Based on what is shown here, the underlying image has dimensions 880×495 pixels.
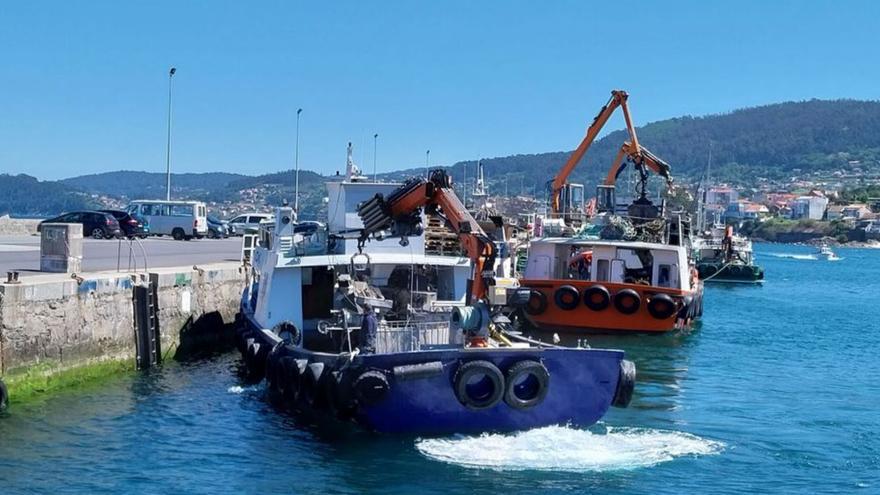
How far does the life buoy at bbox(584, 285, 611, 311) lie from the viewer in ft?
100

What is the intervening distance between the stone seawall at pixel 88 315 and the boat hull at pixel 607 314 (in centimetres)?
932

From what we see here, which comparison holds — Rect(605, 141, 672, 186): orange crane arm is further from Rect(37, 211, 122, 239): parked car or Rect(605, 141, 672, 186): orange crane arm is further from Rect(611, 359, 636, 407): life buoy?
Rect(611, 359, 636, 407): life buoy

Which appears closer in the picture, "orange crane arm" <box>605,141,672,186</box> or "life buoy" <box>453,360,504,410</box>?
"life buoy" <box>453,360,504,410</box>

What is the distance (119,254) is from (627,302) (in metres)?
13.7

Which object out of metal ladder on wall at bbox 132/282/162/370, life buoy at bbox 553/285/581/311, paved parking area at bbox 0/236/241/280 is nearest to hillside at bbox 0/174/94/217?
paved parking area at bbox 0/236/241/280

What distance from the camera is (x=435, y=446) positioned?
15.9m

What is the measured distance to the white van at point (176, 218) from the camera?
47594 millimetres

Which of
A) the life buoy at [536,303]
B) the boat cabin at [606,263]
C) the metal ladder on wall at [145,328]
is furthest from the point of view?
the boat cabin at [606,263]

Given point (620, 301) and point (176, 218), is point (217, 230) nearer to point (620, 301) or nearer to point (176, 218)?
point (176, 218)

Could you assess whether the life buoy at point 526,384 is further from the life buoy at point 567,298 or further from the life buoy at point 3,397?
the life buoy at point 567,298

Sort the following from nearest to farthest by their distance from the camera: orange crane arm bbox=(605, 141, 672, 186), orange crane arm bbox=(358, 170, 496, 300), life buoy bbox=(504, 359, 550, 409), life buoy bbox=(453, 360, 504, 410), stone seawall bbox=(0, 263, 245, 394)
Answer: life buoy bbox=(453, 360, 504, 410), life buoy bbox=(504, 359, 550, 409), orange crane arm bbox=(358, 170, 496, 300), stone seawall bbox=(0, 263, 245, 394), orange crane arm bbox=(605, 141, 672, 186)

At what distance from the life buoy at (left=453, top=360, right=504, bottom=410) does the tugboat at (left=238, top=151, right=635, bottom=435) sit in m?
0.02

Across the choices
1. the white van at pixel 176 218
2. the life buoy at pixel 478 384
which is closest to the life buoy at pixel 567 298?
the life buoy at pixel 478 384

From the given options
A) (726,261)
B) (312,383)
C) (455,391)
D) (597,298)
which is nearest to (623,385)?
(455,391)
